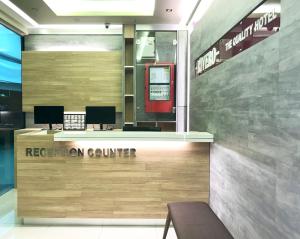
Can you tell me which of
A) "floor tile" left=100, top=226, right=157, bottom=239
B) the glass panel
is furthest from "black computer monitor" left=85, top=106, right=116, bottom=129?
"floor tile" left=100, top=226, right=157, bottom=239

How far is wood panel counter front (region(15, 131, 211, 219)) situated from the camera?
3.79 meters

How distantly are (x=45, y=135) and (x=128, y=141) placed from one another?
1.09 m

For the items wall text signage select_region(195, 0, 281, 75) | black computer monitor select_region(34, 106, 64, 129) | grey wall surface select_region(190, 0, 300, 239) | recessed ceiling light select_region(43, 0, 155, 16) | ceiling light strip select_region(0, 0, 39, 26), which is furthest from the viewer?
black computer monitor select_region(34, 106, 64, 129)

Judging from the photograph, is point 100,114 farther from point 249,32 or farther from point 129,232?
point 249,32

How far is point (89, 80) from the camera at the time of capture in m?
6.07

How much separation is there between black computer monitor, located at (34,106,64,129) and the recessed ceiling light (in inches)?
71.0

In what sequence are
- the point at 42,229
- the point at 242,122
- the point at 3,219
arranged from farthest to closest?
1. the point at 3,219
2. the point at 42,229
3. the point at 242,122

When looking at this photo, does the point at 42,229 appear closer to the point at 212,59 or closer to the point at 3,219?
the point at 3,219

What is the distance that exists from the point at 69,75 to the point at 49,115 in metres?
0.91

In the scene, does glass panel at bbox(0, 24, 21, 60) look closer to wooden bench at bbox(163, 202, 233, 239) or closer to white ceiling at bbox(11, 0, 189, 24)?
white ceiling at bbox(11, 0, 189, 24)

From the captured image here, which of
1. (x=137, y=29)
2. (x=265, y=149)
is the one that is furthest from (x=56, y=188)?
(x=137, y=29)

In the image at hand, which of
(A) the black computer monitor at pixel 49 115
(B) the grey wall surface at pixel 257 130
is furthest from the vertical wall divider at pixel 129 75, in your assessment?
(B) the grey wall surface at pixel 257 130

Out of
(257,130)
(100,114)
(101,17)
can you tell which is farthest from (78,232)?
(101,17)

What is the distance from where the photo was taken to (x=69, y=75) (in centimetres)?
607
